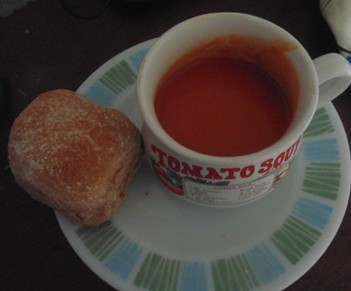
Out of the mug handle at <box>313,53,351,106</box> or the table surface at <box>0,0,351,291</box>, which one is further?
the table surface at <box>0,0,351,291</box>

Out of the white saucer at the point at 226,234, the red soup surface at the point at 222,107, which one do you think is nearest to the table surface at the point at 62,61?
the white saucer at the point at 226,234

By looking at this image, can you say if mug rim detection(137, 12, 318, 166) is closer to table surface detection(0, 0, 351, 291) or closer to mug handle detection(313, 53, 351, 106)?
mug handle detection(313, 53, 351, 106)

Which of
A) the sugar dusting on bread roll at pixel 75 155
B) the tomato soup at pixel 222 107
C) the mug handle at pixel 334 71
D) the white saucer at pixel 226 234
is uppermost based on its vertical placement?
the mug handle at pixel 334 71

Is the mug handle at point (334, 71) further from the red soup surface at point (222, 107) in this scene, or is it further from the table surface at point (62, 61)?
the table surface at point (62, 61)

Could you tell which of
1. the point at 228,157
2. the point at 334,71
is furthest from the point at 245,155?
the point at 334,71

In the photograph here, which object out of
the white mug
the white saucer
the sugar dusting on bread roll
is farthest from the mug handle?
the sugar dusting on bread roll

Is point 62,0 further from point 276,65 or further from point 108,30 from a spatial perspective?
point 276,65

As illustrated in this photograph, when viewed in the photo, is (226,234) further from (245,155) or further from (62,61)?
(62,61)
